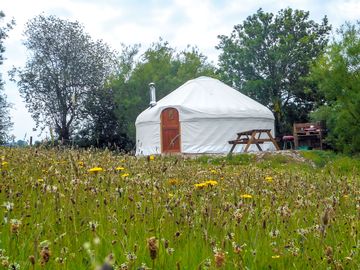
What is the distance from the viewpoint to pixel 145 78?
104ft

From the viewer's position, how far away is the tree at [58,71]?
104ft

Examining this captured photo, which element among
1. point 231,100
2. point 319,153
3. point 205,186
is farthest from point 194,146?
point 205,186

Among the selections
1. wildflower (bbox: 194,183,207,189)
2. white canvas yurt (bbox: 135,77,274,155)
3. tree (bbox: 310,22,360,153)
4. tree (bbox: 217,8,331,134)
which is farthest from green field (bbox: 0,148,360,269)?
tree (bbox: 217,8,331,134)

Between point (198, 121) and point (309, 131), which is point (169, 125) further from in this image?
point (309, 131)

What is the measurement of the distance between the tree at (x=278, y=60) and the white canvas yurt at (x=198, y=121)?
7231 mm

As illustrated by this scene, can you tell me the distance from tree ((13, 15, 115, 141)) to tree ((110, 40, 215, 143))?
157cm

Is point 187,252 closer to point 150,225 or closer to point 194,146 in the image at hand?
point 150,225

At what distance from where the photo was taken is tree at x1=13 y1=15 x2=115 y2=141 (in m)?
31.6

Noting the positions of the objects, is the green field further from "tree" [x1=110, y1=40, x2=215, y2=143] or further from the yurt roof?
"tree" [x1=110, y1=40, x2=215, y2=143]

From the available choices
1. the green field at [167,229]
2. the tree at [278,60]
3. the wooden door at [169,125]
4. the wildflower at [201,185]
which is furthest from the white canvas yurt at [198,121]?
the green field at [167,229]

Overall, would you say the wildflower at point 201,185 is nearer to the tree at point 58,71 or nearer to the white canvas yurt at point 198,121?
the white canvas yurt at point 198,121

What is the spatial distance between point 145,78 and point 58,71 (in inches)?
209

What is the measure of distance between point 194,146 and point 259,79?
11909mm

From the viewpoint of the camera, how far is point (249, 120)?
24.4 meters
